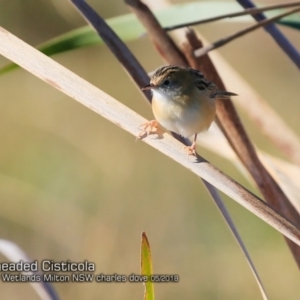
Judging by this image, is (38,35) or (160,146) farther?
(38,35)

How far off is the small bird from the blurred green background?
148 cm

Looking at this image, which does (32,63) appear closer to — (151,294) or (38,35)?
(151,294)

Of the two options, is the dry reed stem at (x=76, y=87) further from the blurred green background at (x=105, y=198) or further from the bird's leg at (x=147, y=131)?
the blurred green background at (x=105, y=198)

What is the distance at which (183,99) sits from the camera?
177 centimetres

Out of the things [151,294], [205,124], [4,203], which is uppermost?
[4,203]

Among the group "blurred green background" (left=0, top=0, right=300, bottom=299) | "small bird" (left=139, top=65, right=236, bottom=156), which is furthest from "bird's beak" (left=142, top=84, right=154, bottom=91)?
"blurred green background" (left=0, top=0, right=300, bottom=299)

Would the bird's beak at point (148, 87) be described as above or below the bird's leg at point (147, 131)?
above

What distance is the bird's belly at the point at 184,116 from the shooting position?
165 cm

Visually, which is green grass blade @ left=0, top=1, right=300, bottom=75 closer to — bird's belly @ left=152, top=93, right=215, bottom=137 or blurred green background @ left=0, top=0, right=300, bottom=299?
bird's belly @ left=152, top=93, right=215, bottom=137

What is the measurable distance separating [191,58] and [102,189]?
86.3 inches

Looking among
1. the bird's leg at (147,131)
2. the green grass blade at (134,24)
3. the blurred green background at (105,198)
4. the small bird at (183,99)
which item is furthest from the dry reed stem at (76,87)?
the blurred green background at (105,198)

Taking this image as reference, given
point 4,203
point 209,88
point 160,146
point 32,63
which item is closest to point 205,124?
point 209,88

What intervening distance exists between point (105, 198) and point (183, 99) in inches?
78.0

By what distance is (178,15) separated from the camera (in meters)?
1.54
